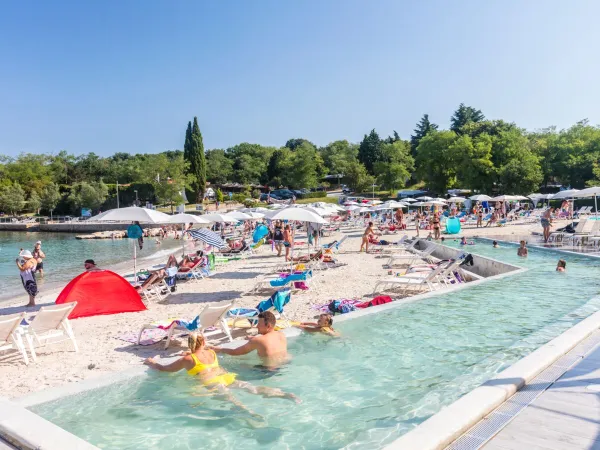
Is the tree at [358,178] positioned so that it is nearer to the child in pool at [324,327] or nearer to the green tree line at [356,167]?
the green tree line at [356,167]

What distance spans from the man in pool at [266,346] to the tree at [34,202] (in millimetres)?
69405

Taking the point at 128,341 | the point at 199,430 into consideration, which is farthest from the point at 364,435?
the point at 128,341

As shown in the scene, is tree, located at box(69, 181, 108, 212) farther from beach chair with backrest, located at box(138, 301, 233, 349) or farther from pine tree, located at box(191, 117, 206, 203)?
beach chair with backrest, located at box(138, 301, 233, 349)

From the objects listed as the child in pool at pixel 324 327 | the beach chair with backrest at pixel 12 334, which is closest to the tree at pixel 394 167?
the child in pool at pixel 324 327

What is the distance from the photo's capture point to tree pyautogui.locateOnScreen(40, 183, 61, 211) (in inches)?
2596

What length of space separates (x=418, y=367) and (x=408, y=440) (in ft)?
8.32

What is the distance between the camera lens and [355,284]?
444 inches

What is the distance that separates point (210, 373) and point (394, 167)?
5851 cm

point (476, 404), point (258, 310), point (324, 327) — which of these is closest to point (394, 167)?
point (258, 310)

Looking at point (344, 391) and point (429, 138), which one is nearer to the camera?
point (344, 391)

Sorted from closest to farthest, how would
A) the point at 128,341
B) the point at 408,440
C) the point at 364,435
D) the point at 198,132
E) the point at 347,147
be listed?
the point at 408,440 < the point at 364,435 < the point at 128,341 < the point at 198,132 < the point at 347,147

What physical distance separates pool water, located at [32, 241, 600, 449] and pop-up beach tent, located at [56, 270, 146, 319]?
12.3 feet

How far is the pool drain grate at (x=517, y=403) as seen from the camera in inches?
133

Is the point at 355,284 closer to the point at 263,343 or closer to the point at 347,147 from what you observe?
the point at 263,343
